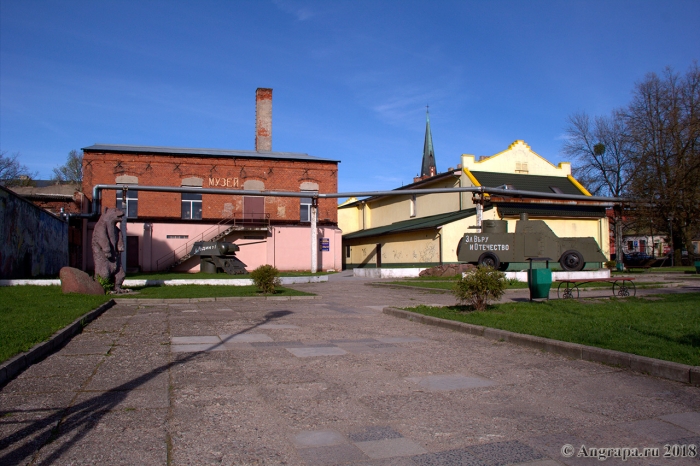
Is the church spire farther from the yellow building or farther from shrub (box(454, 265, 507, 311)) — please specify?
shrub (box(454, 265, 507, 311))

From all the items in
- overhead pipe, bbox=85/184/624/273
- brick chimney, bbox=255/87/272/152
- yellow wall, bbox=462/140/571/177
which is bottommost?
overhead pipe, bbox=85/184/624/273

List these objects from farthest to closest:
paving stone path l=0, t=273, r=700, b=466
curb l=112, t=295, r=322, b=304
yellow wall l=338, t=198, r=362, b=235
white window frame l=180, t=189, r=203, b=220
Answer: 1. yellow wall l=338, t=198, r=362, b=235
2. white window frame l=180, t=189, r=203, b=220
3. curb l=112, t=295, r=322, b=304
4. paving stone path l=0, t=273, r=700, b=466

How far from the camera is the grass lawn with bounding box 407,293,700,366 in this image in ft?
24.5

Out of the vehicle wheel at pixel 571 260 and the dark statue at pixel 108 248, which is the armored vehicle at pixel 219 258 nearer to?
the dark statue at pixel 108 248

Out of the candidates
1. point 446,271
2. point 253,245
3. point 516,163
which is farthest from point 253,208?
point 516,163

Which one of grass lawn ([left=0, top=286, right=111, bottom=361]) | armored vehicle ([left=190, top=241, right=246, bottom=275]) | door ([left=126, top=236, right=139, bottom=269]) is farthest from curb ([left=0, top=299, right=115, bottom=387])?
door ([left=126, top=236, right=139, bottom=269])

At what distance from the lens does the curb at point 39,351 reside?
19.7 feet

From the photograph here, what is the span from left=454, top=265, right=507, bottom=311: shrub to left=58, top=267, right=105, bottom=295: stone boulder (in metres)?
10.8

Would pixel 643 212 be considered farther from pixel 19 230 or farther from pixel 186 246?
pixel 19 230

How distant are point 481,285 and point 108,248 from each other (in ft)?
40.1

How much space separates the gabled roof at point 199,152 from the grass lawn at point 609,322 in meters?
30.6

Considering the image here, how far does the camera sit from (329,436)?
446 centimetres

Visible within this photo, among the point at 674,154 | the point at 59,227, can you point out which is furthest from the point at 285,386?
the point at 674,154

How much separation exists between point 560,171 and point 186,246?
94.0ft
